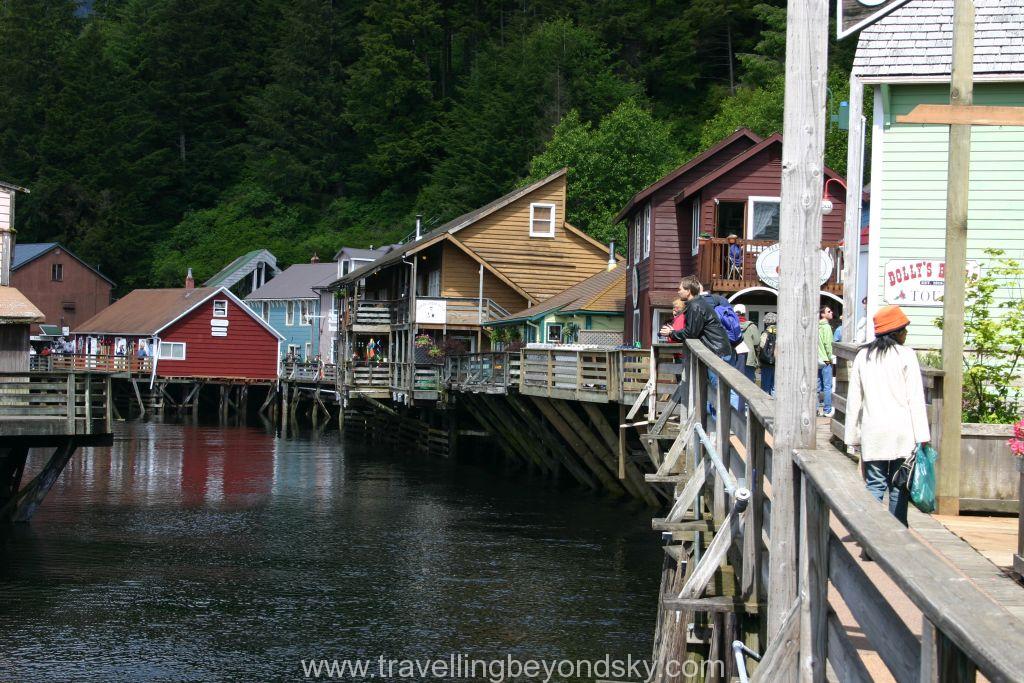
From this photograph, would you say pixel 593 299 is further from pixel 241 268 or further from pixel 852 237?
pixel 241 268

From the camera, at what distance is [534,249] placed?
156 feet

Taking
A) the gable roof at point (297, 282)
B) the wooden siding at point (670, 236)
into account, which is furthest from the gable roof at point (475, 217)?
the gable roof at point (297, 282)

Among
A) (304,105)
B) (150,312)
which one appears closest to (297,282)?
(150,312)

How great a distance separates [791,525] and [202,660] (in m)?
11.0

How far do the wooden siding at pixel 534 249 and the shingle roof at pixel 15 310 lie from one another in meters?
19.2

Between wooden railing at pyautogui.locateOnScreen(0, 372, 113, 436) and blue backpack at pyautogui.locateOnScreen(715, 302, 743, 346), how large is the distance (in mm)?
12887

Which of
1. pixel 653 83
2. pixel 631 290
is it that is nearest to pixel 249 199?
pixel 653 83

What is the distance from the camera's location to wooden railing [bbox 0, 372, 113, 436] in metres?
21.0

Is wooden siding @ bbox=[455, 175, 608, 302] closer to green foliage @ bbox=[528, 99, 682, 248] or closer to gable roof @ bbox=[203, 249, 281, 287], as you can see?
green foliage @ bbox=[528, 99, 682, 248]

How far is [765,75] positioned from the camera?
188ft

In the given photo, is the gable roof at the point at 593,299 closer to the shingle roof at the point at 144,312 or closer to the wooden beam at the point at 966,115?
the wooden beam at the point at 966,115

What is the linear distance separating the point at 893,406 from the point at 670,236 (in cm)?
2577

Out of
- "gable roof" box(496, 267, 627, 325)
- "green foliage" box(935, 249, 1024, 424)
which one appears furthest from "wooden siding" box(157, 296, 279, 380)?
"green foliage" box(935, 249, 1024, 424)

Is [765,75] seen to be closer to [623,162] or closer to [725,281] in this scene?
[623,162]
